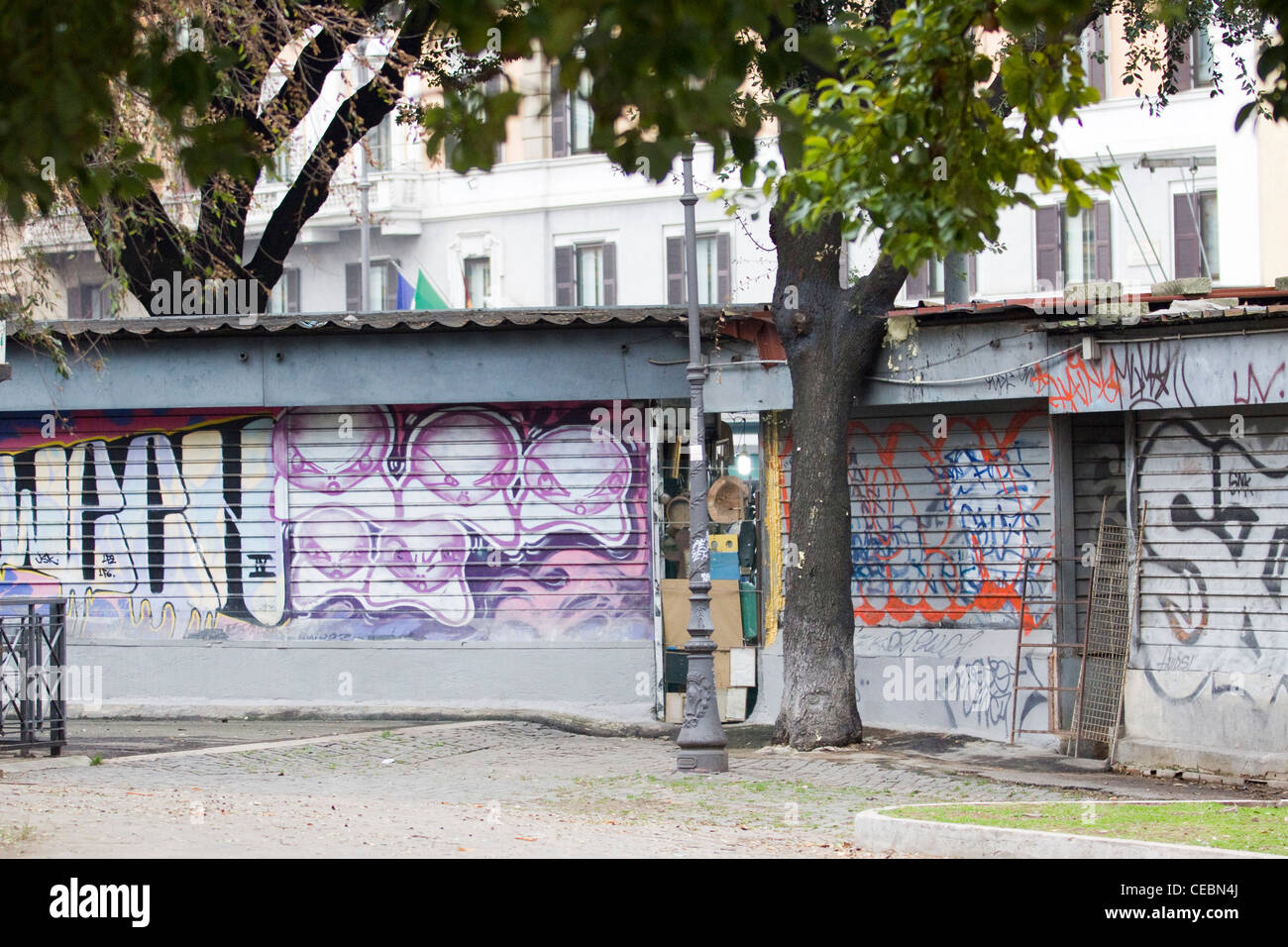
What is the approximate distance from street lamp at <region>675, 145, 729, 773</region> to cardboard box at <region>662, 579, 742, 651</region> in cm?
280

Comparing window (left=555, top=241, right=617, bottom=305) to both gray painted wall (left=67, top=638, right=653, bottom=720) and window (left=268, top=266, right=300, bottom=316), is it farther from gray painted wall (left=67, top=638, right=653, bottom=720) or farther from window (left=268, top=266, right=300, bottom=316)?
gray painted wall (left=67, top=638, right=653, bottom=720)

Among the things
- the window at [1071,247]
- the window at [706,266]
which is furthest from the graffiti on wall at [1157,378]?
the window at [706,266]

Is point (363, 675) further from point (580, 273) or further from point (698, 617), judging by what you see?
point (580, 273)

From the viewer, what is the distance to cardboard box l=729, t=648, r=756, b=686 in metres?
15.9

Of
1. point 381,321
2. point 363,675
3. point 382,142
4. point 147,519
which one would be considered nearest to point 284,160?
point 381,321

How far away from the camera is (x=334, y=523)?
16.7 metres

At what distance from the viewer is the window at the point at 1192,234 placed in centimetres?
2658

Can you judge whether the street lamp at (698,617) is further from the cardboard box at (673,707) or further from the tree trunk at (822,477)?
the cardboard box at (673,707)
